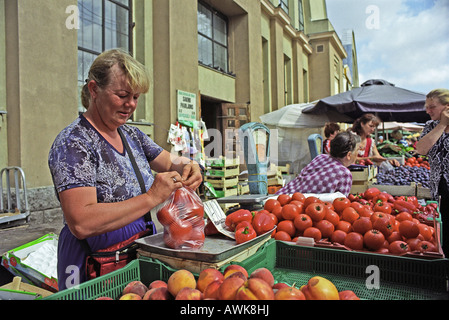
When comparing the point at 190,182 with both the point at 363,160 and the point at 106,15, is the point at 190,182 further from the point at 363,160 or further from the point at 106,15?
the point at 106,15

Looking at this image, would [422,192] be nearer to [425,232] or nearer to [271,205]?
[425,232]

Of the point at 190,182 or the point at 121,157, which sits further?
the point at 190,182

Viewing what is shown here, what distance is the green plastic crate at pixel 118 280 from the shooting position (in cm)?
131

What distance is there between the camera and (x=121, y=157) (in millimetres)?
1919

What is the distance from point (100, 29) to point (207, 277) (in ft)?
26.0

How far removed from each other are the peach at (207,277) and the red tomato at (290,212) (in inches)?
44.6

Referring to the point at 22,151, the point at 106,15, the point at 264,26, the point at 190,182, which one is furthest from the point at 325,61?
the point at 190,182

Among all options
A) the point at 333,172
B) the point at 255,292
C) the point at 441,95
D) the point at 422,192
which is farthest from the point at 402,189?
the point at 255,292

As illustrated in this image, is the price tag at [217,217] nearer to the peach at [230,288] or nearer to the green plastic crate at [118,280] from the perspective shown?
the green plastic crate at [118,280]

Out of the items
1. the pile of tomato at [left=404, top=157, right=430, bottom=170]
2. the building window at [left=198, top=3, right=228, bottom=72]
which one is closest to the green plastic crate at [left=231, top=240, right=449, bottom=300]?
the pile of tomato at [left=404, top=157, right=430, bottom=170]

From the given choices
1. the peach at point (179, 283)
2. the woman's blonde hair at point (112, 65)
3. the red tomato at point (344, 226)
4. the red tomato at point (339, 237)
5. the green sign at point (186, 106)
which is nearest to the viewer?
Answer: the peach at point (179, 283)

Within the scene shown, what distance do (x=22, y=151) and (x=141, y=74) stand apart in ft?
15.5

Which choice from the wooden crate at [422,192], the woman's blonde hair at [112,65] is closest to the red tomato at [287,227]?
the woman's blonde hair at [112,65]

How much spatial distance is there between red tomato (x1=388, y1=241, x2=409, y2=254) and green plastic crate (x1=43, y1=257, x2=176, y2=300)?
1.31 meters
